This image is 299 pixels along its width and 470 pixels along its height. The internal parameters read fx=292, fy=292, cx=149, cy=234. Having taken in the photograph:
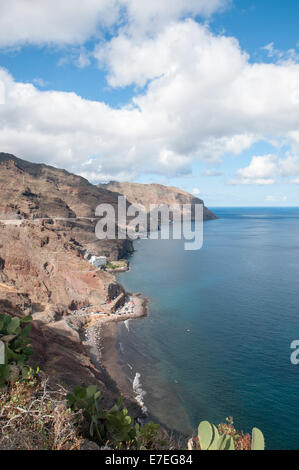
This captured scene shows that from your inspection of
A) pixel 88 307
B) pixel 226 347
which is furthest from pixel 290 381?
pixel 88 307

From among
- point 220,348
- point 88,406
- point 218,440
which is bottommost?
point 220,348

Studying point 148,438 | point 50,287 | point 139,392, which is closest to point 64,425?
point 148,438

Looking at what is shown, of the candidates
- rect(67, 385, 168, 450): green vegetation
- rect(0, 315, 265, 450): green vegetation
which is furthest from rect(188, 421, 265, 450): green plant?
rect(67, 385, 168, 450): green vegetation

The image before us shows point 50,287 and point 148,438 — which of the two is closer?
point 148,438

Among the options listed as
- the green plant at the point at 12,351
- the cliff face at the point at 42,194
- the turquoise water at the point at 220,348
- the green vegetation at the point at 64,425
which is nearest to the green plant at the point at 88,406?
the green vegetation at the point at 64,425

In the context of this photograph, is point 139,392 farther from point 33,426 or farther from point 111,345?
point 33,426

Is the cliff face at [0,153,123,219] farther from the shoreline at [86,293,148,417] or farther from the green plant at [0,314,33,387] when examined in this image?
the green plant at [0,314,33,387]

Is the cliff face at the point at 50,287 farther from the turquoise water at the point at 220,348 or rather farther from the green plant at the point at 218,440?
the green plant at the point at 218,440
